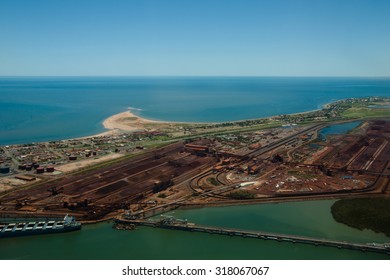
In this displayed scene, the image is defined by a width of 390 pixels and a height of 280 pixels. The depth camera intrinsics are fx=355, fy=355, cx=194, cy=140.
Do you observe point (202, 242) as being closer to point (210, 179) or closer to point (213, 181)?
point (213, 181)

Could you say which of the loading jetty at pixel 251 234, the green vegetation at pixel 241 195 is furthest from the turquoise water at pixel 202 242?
the green vegetation at pixel 241 195

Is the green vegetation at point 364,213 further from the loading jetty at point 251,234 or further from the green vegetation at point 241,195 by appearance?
the green vegetation at point 241,195

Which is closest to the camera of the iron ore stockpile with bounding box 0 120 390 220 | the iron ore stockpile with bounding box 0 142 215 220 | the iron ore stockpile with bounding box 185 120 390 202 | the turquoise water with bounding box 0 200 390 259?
the turquoise water with bounding box 0 200 390 259

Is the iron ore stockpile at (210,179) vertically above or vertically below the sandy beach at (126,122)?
below

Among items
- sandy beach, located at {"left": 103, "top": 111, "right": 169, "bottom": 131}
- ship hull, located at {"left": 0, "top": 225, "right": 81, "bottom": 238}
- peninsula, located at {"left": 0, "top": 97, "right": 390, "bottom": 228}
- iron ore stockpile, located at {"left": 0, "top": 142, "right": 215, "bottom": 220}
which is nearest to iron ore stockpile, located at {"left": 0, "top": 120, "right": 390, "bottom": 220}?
iron ore stockpile, located at {"left": 0, "top": 142, "right": 215, "bottom": 220}

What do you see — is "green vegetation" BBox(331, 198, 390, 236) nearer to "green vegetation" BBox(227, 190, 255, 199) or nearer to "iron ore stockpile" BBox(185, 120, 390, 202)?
"iron ore stockpile" BBox(185, 120, 390, 202)

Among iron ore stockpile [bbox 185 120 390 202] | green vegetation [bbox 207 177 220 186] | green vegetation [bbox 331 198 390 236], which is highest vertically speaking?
iron ore stockpile [bbox 185 120 390 202]

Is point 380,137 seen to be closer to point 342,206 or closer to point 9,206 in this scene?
point 342,206

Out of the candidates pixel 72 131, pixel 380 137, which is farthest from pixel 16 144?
pixel 380 137

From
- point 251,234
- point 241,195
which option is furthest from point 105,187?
point 251,234
